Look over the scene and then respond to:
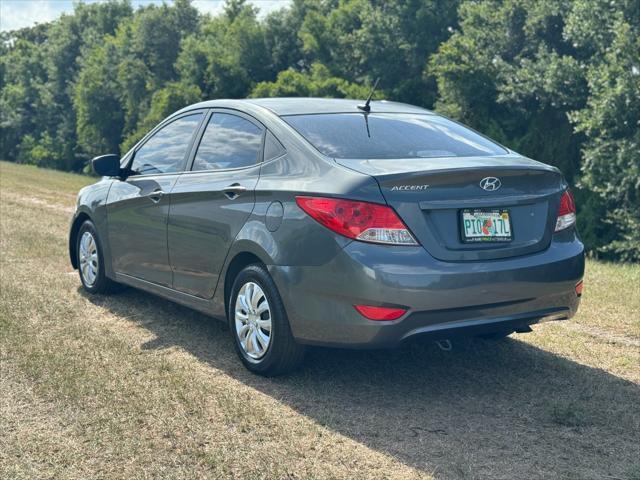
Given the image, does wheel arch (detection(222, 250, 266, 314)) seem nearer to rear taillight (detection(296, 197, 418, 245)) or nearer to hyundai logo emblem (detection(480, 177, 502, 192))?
rear taillight (detection(296, 197, 418, 245))

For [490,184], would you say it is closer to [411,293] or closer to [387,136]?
[411,293]

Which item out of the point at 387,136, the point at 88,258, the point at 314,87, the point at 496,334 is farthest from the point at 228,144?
the point at 314,87

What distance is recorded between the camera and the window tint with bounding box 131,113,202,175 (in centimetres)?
647

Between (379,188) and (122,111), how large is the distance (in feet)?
167

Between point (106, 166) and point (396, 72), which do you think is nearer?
point (106, 166)

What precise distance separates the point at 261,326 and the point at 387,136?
1.49 meters

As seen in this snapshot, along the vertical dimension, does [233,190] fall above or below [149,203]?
above

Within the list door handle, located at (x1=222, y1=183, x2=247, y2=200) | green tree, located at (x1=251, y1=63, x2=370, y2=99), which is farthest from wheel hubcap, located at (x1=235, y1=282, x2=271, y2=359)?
green tree, located at (x1=251, y1=63, x2=370, y2=99)

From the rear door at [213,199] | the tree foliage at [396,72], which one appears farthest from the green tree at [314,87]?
the rear door at [213,199]

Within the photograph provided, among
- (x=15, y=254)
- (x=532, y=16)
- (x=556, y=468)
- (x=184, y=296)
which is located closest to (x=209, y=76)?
(x=532, y=16)

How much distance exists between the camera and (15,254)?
991 centimetres

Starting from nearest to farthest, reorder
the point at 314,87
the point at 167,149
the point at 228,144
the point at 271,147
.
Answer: the point at 271,147
the point at 228,144
the point at 167,149
the point at 314,87

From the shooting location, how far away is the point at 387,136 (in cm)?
549

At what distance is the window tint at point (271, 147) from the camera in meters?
5.38
